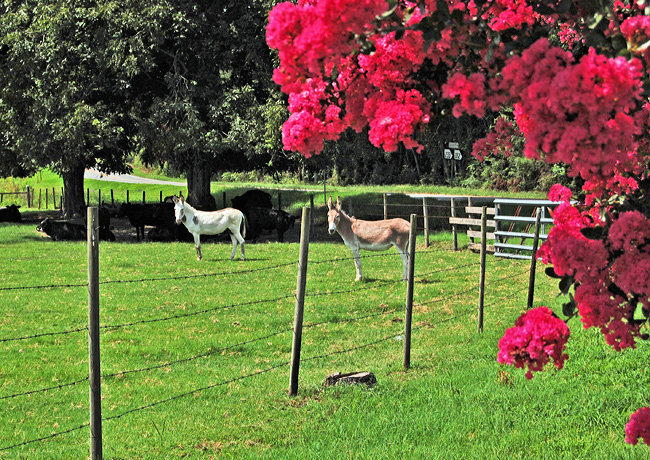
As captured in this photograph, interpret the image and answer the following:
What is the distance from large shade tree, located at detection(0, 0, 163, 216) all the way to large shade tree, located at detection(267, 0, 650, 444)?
22.2 m

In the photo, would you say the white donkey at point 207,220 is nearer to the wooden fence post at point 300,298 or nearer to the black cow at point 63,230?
the black cow at point 63,230

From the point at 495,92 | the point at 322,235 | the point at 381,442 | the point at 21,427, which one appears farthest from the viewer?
the point at 322,235

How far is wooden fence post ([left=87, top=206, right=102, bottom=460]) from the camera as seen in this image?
601 cm

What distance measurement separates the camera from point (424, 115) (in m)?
3.98

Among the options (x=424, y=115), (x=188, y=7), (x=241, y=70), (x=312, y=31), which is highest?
(x=188, y=7)

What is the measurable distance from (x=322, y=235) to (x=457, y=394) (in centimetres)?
2111

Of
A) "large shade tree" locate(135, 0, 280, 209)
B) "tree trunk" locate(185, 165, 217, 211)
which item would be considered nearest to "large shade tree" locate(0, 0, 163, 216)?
"large shade tree" locate(135, 0, 280, 209)

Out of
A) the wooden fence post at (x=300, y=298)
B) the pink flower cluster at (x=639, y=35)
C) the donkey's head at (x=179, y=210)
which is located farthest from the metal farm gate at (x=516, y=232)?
the pink flower cluster at (x=639, y=35)

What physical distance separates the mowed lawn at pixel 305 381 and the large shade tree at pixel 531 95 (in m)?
2.79

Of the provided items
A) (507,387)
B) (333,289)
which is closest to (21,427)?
(507,387)

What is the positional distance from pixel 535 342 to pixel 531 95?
4.83ft

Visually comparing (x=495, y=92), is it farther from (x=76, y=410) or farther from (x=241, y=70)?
(x=241, y=70)

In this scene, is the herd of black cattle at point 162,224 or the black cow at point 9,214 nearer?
the herd of black cattle at point 162,224

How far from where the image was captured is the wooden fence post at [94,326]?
6.01 metres
